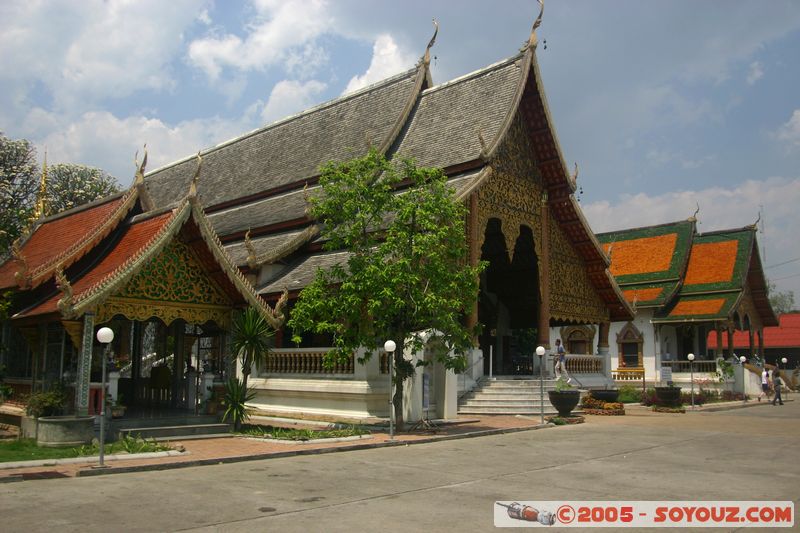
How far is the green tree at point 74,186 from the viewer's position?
114 ft

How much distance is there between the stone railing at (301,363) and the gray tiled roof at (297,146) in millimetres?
→ 7010

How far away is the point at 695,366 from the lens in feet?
116

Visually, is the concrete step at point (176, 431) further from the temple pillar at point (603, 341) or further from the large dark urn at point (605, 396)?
the temple pillar at point (603, 341)

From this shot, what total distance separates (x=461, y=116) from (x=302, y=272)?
751 cm

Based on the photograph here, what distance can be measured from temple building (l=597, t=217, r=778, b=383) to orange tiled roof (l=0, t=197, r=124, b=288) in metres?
24.1

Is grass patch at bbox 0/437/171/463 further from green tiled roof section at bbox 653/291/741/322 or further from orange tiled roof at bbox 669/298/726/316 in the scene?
orange tiled roof at bbox 669/298/726/316

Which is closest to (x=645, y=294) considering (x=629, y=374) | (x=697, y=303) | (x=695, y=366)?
(x=697, y=303)

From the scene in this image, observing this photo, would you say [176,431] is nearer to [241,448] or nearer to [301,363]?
[241,448]

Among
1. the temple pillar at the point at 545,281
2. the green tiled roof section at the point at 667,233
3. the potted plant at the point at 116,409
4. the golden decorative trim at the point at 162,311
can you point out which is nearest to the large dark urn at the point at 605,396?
the temple pillar at the point at 545,281

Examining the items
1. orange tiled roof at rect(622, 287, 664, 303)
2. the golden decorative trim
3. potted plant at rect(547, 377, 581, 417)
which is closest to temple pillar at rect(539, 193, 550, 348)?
potted plant at rect(547, 377, 581, 417)

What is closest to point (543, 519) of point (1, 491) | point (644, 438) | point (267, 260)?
point (1, 491)

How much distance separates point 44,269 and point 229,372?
3861 millimetres

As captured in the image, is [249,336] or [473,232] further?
[473,232]

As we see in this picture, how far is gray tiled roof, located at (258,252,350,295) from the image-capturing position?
1916cm
